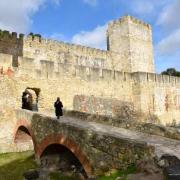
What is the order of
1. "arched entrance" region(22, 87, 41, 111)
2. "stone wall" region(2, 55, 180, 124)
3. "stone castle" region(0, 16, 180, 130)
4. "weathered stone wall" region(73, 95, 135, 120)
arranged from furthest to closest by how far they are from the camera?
"weathered stone wall" region(73, 95, 135, 120) < "arched entrance" region(22, 87, 41, 111) < "stone wall" region(2, 55, 180, 124) < "stone castle" region(0, 16, 180, 130)

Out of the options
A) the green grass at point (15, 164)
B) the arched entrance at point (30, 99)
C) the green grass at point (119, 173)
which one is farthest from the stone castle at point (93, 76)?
the green grass at point (119, 173)

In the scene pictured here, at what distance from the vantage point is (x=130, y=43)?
105ft

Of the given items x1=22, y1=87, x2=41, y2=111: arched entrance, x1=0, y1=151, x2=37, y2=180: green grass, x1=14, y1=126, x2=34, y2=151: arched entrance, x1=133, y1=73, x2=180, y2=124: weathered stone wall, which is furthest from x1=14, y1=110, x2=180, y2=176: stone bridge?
x1=133, y1=73, x2=180, y2=124: weathered stone wall

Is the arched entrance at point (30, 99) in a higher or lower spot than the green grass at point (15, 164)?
higher

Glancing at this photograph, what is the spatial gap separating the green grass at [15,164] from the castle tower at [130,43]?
18.7m

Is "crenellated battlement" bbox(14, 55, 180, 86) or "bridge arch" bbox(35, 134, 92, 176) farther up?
"crenellated battlement" bbox(14, 55, 180, 86)

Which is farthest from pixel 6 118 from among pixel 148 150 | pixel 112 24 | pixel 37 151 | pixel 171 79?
pixel 112 24

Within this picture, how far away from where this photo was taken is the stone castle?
61.1 ft

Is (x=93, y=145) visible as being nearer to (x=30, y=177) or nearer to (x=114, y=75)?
(x=30, y=177)

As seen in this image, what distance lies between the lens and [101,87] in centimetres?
2334

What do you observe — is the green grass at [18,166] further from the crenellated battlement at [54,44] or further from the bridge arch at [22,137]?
the crenellated battlement at [54,44]

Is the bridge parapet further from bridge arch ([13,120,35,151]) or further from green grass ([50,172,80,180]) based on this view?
bridge arch ([13,120,35,151])

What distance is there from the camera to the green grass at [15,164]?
42.0ft

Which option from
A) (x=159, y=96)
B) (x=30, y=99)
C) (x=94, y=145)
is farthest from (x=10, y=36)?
(x=94, y=145)
